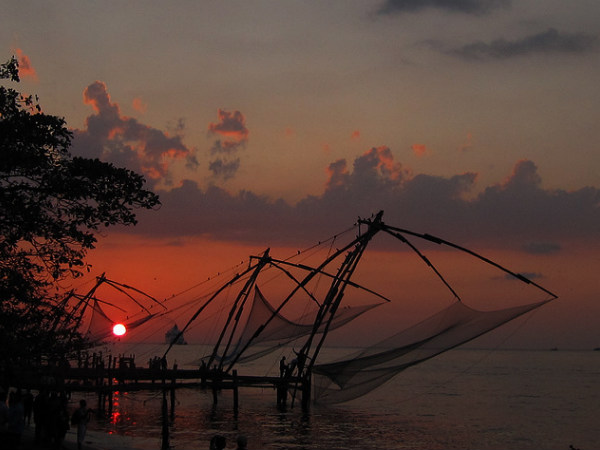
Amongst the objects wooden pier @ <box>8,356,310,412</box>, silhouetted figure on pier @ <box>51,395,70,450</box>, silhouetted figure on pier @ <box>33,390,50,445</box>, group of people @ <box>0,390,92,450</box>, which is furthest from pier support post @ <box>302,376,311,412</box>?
silhouetted figure on pier @ <box>51,395,70,450</box>

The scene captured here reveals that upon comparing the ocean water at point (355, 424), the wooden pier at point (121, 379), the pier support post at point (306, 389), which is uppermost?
the wooden pier at point (121, 379)

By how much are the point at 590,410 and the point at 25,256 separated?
138 ft

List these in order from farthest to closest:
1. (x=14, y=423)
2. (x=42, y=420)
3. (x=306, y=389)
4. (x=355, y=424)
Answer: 1. (x=355, y=424)
2. (x=306, y=389)
3. (x=42, y=420)
4. (x=14, y=423)

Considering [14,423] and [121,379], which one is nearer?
[14,423]

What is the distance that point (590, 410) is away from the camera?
44875 mm

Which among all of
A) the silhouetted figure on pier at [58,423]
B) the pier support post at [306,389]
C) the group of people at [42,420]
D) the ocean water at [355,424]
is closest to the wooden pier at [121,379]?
the pier support post at [306,389]

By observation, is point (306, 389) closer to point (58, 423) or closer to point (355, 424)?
point (355, 424)

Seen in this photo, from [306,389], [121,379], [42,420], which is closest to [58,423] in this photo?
[42,420]

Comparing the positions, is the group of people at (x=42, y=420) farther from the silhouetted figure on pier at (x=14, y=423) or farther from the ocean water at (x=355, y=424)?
the ocean water at (x=355, y=424)

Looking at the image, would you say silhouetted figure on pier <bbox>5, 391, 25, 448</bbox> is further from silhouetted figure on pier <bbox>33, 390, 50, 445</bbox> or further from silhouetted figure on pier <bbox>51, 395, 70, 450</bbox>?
silhouetted figure on pier <bbox>33, 390, 50, 445</bbox>

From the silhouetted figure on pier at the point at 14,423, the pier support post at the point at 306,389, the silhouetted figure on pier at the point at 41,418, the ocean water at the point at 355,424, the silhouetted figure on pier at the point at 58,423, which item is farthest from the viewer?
the pier support post at the point at 306,389

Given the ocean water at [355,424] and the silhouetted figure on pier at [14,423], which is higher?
the silhouetted figure on pier at [14,423]

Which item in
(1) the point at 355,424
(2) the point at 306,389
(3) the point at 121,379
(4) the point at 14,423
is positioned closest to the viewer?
(4) the point at 14,423

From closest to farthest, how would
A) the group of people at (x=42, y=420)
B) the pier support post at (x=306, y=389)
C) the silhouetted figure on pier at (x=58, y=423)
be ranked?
the group of people at (x=42, y=420), the silhouetted figure on pier at (x=58, y=423), the pier support post at (x=306, y=389)
